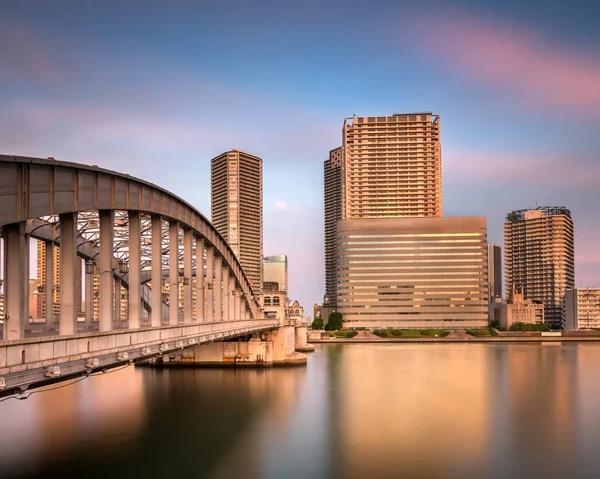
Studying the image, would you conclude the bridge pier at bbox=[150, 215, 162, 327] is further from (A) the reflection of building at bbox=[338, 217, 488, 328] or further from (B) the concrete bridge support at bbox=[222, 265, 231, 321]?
(A) the reflection of building at bbox=[338, 217, 488, 328]

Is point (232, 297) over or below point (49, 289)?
below

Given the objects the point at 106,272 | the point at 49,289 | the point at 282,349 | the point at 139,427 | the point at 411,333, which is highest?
the point at 106,272

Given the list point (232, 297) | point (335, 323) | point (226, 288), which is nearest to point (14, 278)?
point (226, 288)

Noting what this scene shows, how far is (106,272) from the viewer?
2956 cm

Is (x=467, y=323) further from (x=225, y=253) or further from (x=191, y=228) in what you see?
(x=191, y=228)

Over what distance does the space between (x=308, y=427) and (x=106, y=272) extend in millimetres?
19450

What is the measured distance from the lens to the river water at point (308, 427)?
1200 inches

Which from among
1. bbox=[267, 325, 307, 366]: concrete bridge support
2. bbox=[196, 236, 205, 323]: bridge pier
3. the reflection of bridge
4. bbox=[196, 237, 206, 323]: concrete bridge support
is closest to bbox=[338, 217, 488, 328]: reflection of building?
bbox=[267, 325, 307, 366]: concrete bridge support

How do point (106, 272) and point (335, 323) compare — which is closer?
point (106, 272)

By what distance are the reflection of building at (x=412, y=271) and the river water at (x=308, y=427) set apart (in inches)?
4208

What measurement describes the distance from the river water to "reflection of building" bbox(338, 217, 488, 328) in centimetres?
10689

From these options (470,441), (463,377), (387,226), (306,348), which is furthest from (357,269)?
(470,441)

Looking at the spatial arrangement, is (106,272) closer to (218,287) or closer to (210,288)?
(210,288)

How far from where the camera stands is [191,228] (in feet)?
163
